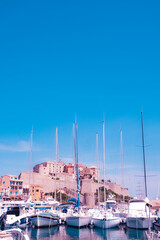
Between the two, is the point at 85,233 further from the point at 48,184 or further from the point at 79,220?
the point at 48,184

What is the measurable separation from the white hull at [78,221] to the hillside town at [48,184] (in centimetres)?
1080

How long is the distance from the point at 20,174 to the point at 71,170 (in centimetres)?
3454

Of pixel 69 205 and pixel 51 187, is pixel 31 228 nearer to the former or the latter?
pixel 69 205

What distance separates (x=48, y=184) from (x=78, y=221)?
60693mm

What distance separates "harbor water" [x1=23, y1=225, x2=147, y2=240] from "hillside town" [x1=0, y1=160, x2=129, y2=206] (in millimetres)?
12426

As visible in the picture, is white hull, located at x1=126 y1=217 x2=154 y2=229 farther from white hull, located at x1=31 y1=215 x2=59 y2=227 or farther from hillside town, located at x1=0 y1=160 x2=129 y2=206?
hillside town, located at x1=0 y1=160 x2=129 y2=206

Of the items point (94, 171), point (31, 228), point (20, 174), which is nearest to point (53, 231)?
point (31, 228)

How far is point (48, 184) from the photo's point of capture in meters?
90.6

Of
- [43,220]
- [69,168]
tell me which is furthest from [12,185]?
[69,168]

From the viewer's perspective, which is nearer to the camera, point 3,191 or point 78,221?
point 78,221

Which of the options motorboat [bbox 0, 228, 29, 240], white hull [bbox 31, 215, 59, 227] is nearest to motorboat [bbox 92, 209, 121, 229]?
white hull [bbox 31, 215, 59, 227]

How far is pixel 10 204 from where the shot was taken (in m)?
34.4

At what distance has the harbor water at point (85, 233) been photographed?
87.7 ft

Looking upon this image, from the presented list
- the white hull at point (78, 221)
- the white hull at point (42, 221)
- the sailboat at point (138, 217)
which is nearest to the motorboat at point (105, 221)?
the white hull at point (78, 221)
